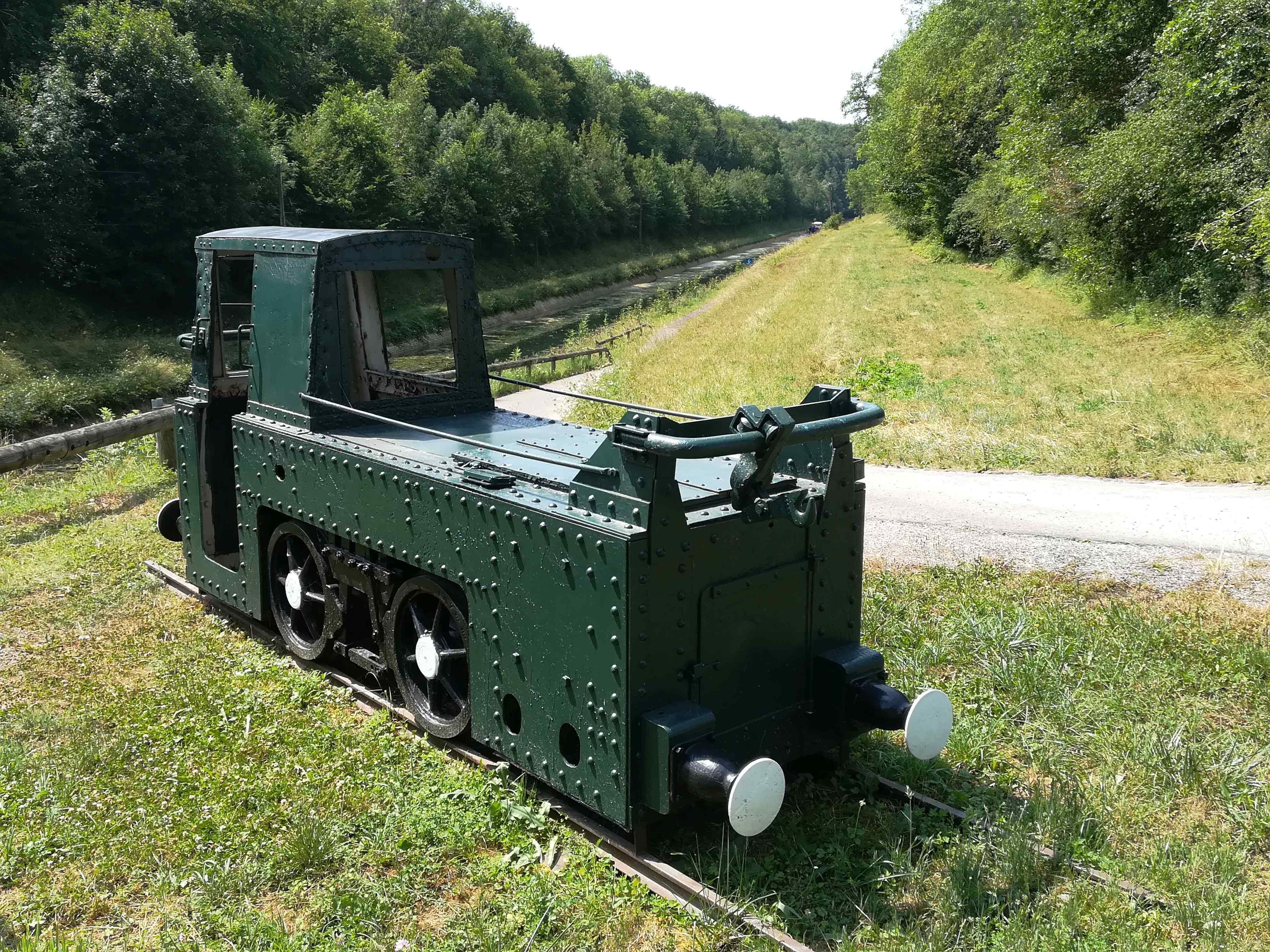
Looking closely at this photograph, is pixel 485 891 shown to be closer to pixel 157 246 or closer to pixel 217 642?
pixel 217 642

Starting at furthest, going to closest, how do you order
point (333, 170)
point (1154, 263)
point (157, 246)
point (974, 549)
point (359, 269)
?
point (333, 170), point (157, 246), point (1154, 263), point (974, 549), point (359, 269)

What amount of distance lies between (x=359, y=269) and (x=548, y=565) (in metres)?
2.72

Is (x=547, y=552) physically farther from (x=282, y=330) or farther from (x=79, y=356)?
(x=79, y=356)

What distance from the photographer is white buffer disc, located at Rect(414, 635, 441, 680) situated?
217 inches

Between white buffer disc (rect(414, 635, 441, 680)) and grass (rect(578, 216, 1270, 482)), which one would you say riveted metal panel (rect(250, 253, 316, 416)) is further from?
grass (rect(578, 216, 1270, 482))

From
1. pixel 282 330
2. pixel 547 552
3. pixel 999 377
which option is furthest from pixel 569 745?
pixel 999 377

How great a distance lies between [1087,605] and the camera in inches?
305

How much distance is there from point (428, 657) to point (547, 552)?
4.31ft

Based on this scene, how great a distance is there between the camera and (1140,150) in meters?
21.4

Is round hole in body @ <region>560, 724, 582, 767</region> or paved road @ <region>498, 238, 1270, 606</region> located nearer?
round hole in body @ <region>560, 724, 582, 767</region>

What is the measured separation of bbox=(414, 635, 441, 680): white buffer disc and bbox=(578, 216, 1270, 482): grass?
8939mm

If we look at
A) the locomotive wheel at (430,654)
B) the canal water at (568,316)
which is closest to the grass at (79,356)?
the canal water at (568,316)

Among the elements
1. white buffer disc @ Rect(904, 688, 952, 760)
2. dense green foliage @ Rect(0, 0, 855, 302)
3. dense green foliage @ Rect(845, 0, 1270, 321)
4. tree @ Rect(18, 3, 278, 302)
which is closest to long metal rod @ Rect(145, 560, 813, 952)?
white buffer disc @ Rect(904, 688, 952, 760)

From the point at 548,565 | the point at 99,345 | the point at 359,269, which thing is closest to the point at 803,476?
the point at 548,565
